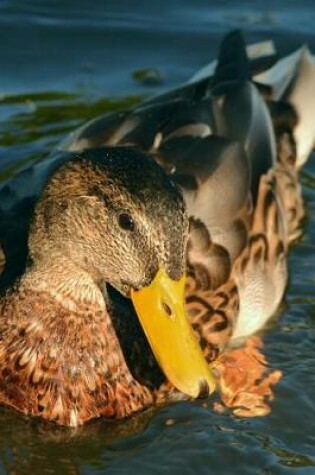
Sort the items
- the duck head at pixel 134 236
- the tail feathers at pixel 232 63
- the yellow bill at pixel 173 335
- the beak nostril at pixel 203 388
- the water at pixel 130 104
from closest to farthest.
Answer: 1. the duck head at pixel 134 236
2. the yellow bill at pixel 173 335
3. the beak nostril at pixel 203 388
4. the water at pixel 130 104
5. the tail feathers at pixel 232 63

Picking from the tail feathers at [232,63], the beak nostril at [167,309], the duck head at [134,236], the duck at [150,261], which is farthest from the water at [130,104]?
the tail feathers at [232,63]

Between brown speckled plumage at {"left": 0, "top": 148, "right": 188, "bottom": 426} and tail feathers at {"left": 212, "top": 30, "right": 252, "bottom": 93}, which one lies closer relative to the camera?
brown speckled plumage at {"left": 0, "top": 148, "right": 188, "bottom": 426}

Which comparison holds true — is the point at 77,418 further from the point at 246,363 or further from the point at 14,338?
the point at 246,363

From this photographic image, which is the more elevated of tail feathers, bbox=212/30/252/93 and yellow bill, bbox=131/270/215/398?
tail feathers, bbox=212/30/252/93

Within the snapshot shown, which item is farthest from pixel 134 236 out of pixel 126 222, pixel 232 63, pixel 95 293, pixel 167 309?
pixel 232 63

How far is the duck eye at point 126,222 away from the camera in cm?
586

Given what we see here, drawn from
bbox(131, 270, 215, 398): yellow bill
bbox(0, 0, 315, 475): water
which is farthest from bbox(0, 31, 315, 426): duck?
bbox(0, 0, 315, 475): water

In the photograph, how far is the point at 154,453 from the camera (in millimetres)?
6289

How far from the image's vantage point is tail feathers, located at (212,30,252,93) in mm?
8305

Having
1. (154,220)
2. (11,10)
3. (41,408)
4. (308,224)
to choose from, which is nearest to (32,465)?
(41,408)

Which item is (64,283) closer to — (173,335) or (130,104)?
(173,335)

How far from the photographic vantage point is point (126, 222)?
5.89m

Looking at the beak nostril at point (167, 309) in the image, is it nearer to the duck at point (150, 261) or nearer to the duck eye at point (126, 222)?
the duck at point (150, 261)

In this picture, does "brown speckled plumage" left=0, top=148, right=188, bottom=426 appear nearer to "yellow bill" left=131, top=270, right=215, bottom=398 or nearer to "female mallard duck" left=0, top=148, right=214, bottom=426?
"female mallard duck" left=0, top=148, right=214, bottom=426
